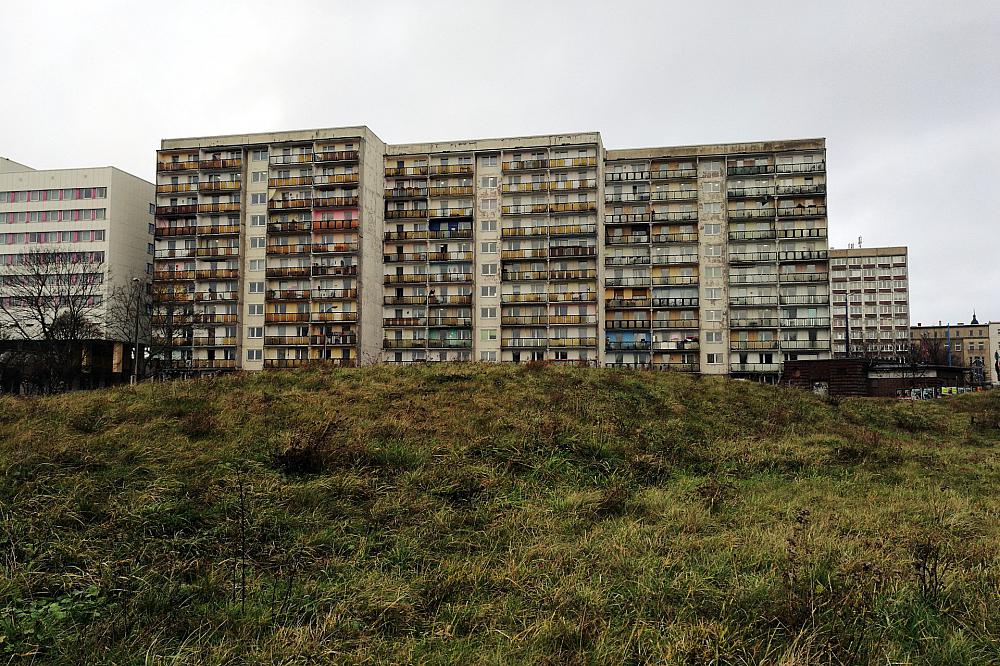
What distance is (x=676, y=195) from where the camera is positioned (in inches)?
3017

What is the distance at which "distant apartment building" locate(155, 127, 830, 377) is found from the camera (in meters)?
73.3

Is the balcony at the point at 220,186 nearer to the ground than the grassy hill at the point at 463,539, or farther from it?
farther from it

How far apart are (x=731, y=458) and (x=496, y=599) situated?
27.5ft

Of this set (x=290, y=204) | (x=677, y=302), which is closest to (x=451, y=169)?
(x=290, y=204)

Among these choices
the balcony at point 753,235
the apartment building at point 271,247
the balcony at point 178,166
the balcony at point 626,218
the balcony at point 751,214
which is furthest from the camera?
the balcony at point 178,166

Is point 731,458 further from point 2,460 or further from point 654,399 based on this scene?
point 2,460

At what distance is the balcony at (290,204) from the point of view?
7606cm

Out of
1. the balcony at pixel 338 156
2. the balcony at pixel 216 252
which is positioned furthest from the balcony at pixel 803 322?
the balcony at pixel 216 252

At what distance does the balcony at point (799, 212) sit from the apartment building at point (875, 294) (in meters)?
79.6

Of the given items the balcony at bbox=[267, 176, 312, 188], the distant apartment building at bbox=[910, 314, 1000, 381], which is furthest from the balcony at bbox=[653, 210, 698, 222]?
the distant apartment building at bbox=[910, 314, 1000, 381]

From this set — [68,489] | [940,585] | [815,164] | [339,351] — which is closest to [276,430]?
[68,489]

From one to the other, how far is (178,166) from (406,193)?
27671 mm

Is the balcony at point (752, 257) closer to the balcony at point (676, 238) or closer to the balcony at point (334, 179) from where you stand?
the balcony at point (676, 238)

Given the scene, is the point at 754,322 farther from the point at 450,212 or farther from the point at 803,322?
the point at 450,212
